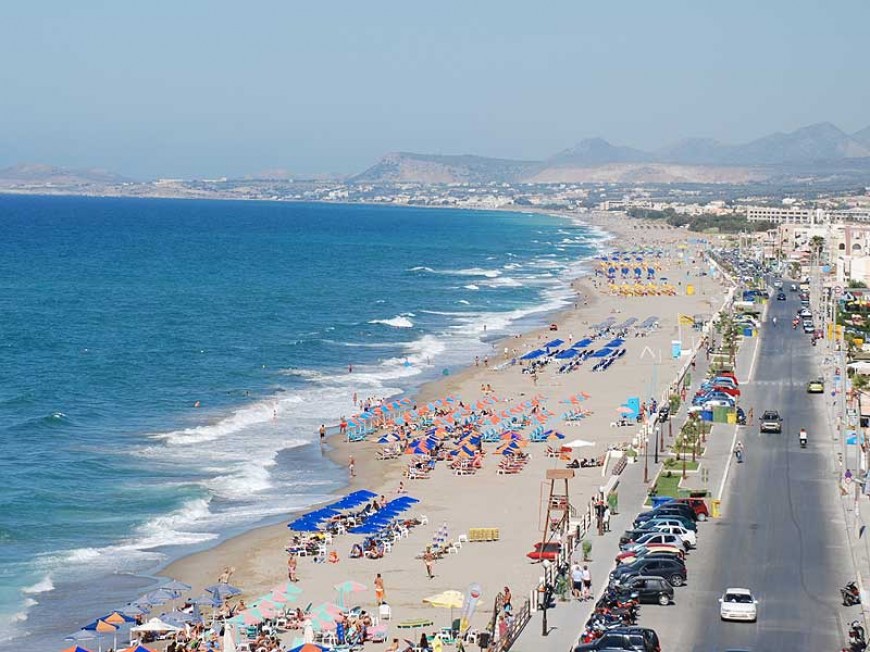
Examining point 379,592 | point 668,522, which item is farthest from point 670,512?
point 379,592

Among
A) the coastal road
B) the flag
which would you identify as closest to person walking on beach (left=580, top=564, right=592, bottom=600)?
the coastal road

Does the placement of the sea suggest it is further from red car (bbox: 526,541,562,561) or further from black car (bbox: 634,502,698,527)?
black car (bbox: 634,502,698,527)

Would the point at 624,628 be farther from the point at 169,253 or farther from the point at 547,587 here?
the point at 169,253

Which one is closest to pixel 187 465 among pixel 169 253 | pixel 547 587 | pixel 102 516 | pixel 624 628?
pixel 102 516

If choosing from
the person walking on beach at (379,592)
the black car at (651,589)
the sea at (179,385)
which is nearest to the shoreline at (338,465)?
the sea at (179,385)

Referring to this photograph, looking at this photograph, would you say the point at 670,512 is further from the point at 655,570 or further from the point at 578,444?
the point at 578,444

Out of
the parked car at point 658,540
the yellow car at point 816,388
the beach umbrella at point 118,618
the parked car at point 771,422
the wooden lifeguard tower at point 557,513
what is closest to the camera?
the beach umbrella at point 118,618

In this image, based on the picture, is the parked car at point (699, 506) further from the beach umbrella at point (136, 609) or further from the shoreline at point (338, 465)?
the beach umbrella at point (136, 609)
